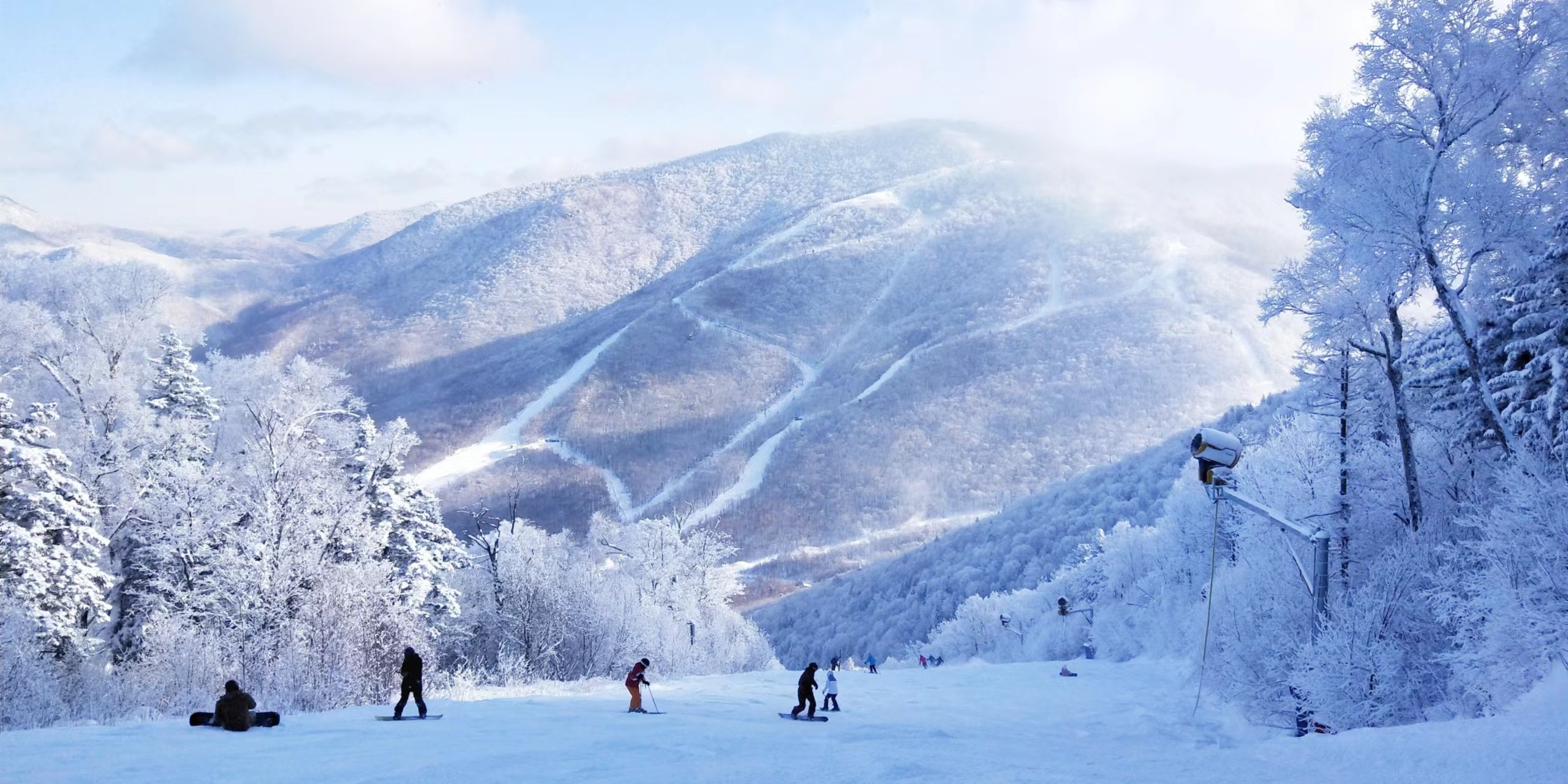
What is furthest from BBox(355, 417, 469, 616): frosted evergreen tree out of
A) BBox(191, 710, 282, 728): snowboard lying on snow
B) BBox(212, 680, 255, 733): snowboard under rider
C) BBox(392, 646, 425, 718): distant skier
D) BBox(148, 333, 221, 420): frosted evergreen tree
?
BBox(212, 680, 255, 733): snowboard under rider

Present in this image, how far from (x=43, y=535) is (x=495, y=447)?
499ft

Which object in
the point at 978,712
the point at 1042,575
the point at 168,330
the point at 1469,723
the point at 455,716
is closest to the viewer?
the point at 1469,723

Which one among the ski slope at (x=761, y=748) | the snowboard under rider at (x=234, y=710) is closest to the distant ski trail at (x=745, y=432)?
the ski slope at (x=761, y=748)

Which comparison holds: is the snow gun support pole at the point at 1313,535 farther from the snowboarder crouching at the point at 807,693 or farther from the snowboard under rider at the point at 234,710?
the snowboard under rider at the point at 234,710

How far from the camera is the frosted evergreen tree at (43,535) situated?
25703 millimetres

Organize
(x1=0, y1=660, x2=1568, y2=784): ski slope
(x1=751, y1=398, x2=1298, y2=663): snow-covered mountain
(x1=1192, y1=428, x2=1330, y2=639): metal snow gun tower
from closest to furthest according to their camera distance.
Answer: (x1=0, y1=660, x2=1568, y2=784): ski slope, (x1=1192, y1=428, x2=1330, y2=639): metal snow gun tower, (x1=751, y1=398, x2=1298, y2=663): snow-covered mountain

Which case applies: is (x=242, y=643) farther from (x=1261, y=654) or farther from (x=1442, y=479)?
(x=1442, y=479)

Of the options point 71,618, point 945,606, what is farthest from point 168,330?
point 945,606

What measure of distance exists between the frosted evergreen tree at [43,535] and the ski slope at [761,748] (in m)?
11.9

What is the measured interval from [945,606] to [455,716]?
6741 centimetres

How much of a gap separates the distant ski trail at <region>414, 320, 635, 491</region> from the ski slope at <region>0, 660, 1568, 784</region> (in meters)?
136

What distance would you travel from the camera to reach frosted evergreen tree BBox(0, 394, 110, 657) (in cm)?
2570

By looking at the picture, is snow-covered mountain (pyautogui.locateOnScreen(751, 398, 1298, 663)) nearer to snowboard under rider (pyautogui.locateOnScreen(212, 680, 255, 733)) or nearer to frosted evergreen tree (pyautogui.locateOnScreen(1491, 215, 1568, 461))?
frosted evergreen tree (pyautogui.locateOnScreen(1491, 215, 1568, 461))

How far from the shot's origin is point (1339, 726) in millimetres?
19219
